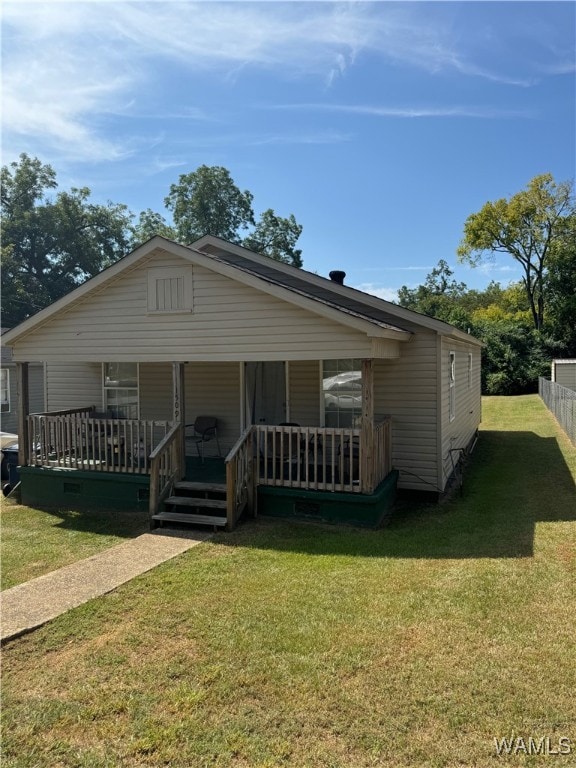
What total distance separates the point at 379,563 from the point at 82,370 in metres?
8.27

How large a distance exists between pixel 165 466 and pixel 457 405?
655cm

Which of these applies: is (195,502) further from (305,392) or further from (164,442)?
(305,392)

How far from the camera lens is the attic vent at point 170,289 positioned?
8.36 meters

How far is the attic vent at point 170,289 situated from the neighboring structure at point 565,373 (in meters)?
23.0

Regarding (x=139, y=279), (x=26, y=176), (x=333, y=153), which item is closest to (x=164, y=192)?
(x=26, y=176)

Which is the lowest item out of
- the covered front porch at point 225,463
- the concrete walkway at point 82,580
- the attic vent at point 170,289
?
the concrete walkway at point 82,580

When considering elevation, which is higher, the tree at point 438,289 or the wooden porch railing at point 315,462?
the tree at point 438,289

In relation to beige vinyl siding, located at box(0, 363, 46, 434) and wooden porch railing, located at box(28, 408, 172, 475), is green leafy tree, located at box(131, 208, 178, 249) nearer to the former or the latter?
beige vinyl siding, located at box(0, 363, 46, 434)

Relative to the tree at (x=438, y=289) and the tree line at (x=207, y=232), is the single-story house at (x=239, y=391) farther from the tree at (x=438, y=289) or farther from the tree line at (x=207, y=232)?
the tree at (x=438, y=289)

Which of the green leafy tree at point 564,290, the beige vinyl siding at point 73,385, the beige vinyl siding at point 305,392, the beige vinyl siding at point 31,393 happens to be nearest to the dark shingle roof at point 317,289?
the beige vinyl siding at point 305,392

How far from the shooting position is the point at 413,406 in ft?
29.7

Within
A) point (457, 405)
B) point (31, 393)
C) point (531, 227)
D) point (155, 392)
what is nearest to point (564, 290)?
point (531, 227)

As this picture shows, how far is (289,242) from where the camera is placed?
43750 millimetres

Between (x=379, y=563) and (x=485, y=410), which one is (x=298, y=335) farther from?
(x=485, y=410)
